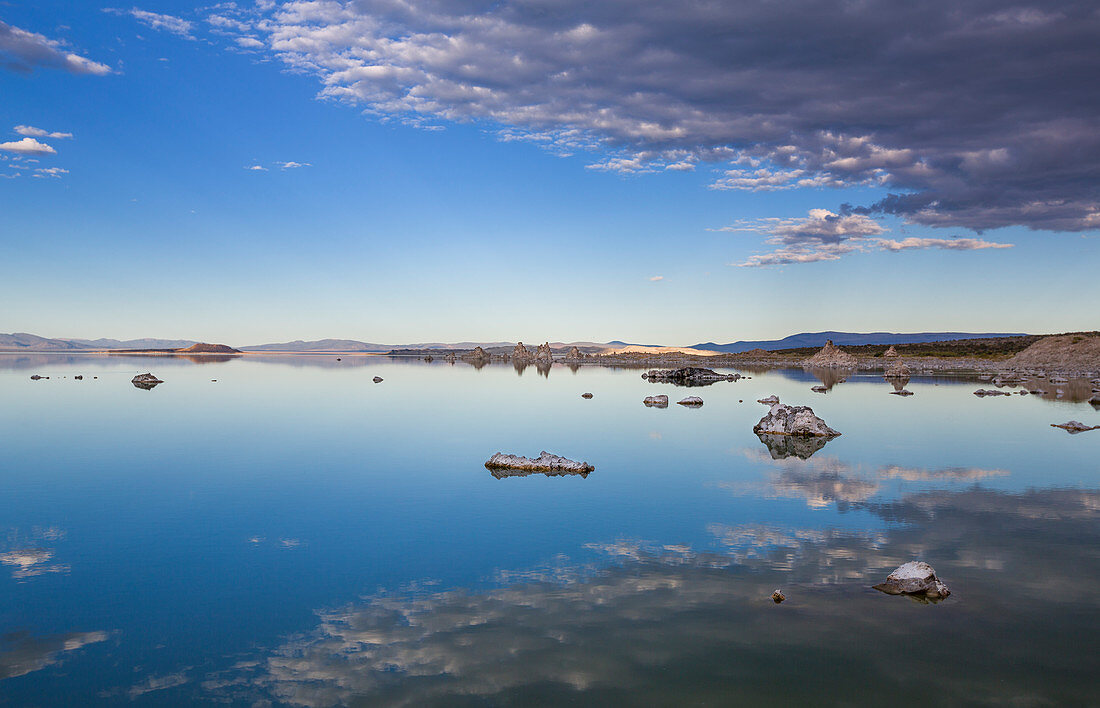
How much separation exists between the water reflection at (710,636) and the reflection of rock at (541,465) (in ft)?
30.4

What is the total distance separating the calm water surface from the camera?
8844mm

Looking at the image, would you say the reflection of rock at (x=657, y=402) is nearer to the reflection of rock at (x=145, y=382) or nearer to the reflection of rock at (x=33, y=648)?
the reflection of rock at (x=33, y=648)

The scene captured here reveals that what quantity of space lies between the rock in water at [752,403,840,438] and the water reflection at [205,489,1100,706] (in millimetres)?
19498

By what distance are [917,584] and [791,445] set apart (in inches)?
788

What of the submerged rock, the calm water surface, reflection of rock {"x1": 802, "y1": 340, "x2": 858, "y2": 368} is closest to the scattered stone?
the calm water surface

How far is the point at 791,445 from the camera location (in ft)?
103

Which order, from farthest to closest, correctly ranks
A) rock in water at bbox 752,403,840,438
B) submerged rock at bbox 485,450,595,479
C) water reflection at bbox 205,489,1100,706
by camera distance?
rock in water at bbox 752,403,840,438
submerged rock at bbox 485,450,595,479
water reflection at bbox 205,489,1100,706

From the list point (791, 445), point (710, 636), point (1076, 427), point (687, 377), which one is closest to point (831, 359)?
point (687, 377)

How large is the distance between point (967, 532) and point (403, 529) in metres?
14.1

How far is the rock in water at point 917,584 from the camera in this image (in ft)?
39.2

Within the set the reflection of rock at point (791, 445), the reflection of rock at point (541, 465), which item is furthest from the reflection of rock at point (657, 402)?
the reflection of rock at point (541, 465)

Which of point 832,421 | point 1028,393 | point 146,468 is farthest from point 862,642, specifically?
point 1028,393

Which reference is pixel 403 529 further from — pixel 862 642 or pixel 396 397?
pixel 396 397

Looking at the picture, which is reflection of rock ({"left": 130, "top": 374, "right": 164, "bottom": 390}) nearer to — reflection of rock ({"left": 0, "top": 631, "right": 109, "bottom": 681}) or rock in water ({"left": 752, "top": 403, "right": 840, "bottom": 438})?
rock in water ({"left": 752, "top": 403, "right": 840, "bottom": 438})
